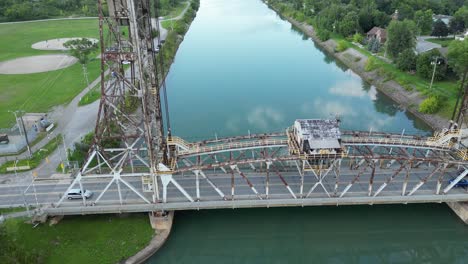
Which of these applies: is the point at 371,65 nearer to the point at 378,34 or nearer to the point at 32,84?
the point at 378,34

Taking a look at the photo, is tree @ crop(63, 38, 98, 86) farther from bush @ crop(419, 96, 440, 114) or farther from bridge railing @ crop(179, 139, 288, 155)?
bush @ crop(419, 96, 440, 114)

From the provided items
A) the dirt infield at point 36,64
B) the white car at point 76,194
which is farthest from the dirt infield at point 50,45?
the white car at point 76,194

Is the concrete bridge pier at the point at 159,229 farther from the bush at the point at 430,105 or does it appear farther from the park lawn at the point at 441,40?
the park lawn at the point at 441,40

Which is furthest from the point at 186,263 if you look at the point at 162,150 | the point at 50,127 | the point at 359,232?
the point at 50,127

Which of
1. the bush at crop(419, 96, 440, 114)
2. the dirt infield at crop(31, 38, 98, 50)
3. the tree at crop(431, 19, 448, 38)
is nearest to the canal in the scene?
the bush at crop(419, 96, 440, 114)

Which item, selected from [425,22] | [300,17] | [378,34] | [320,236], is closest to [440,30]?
[425,22]

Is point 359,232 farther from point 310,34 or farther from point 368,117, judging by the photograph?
point 310,34
